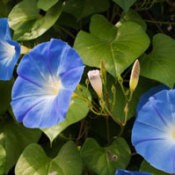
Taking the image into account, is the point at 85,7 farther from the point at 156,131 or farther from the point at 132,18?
the point at 156,131

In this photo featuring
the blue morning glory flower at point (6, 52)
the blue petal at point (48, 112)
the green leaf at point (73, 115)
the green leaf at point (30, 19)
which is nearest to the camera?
the blue petal at point (48, 112)

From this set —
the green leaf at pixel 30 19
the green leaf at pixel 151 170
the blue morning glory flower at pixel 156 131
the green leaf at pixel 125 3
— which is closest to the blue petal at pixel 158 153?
the blue morning glory flower at pixel 156 131

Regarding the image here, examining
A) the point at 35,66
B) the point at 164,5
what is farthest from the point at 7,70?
the point at 164,5

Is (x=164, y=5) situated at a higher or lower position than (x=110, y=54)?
lower

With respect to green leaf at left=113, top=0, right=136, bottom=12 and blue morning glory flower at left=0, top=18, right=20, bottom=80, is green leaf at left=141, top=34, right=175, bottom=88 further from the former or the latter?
blue morning glory flower at left=0, top=18, right=20, bottom=80

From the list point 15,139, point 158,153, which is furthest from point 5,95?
point 158,153

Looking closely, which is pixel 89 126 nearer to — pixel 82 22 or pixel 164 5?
pixel 82 22

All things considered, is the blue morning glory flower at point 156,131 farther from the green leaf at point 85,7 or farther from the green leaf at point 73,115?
the green leaf at point 85,7
